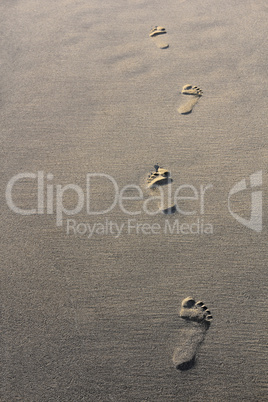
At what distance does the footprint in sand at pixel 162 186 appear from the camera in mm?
2000

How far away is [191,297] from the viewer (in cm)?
165

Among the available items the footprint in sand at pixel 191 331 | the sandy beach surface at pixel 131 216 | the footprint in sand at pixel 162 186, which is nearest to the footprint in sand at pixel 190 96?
the sandy beach surface at pixel 131 216

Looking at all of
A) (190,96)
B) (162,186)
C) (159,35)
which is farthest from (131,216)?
(159,35)

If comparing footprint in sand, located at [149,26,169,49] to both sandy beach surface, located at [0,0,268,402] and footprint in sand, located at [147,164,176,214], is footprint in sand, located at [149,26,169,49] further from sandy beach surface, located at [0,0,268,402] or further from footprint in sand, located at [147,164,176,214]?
footprint in sand, located at [147,164,176,214]

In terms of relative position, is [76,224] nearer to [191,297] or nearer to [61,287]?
[61,287]

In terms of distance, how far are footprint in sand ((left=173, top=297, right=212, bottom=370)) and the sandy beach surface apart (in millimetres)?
19

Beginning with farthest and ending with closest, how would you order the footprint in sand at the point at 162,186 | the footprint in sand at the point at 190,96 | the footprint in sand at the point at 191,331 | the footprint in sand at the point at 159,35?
1. the footprint in sand at the point at 159,35
2. the footprint in sand at the point at 190,96
3. the footprint in sand at the point at 162,186
4. the footprint in sand at the point at 191,331

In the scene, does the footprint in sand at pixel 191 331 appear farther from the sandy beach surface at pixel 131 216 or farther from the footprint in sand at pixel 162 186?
the footprint in sand at pixel 162 186

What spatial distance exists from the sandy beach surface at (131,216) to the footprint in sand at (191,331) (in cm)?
2

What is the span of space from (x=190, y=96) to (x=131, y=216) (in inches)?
44.5

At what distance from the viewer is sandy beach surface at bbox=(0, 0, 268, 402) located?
1484 mm

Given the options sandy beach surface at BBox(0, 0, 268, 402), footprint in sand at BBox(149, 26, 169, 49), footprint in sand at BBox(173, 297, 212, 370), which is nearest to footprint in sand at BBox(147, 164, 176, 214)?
sandy beach surface at BBox(0, 0, 268, 402)

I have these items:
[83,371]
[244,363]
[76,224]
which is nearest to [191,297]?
[244,363]

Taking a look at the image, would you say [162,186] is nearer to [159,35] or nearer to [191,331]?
[191,331]
